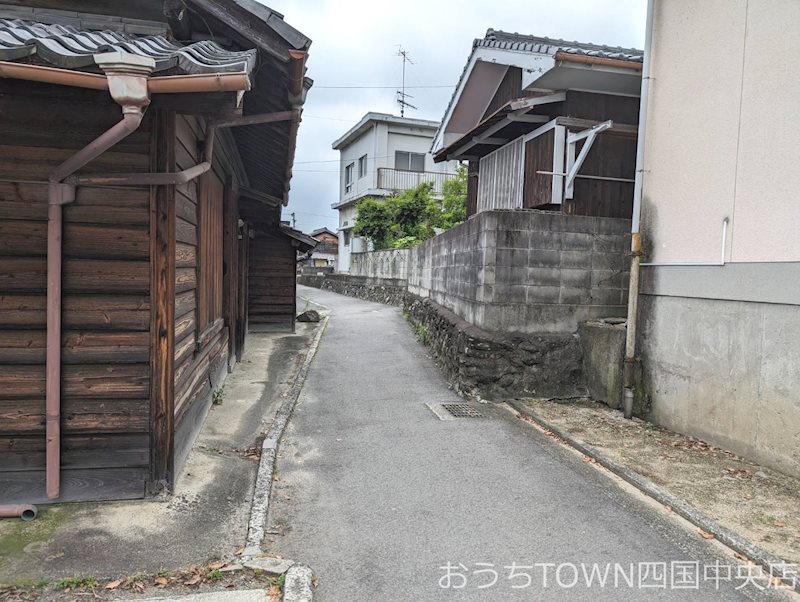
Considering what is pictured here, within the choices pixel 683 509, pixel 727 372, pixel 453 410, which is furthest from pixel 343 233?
pixel 683 509

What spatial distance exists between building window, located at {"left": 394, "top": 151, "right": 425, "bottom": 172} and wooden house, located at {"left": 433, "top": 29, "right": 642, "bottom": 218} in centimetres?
1884

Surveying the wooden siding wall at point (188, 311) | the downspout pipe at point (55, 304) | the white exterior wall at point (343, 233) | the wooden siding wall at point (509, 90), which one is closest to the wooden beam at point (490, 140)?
the wooden siding wall at point (509, 90)

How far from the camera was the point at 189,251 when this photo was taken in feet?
18.7

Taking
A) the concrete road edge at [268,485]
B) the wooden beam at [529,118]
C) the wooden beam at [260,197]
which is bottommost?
the concrete road edge at [268,485]

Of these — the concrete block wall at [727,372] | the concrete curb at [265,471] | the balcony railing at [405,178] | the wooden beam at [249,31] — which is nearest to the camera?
the concrete curb at [265,471]

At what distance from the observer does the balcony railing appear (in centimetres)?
2808

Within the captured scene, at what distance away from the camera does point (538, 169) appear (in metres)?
9.43

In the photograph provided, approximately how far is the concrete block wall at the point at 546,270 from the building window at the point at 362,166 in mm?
21880

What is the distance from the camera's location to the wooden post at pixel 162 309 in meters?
4.44

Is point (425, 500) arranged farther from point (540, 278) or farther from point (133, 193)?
point (540, 278)

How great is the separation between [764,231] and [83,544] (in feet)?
22.6

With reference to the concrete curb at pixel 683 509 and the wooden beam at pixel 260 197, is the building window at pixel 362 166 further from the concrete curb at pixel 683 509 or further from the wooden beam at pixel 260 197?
the concrete curb at pixel 683 509

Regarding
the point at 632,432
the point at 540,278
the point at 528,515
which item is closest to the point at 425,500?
the point at 528,515

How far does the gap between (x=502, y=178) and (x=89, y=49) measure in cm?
862
